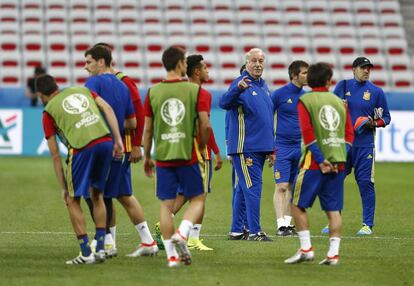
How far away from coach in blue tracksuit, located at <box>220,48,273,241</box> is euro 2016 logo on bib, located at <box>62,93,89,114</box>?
2.75m

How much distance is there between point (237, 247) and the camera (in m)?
12.0

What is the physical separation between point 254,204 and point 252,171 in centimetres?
41

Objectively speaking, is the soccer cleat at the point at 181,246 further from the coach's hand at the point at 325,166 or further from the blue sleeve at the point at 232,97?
the blue sleeve at the point at 232,97

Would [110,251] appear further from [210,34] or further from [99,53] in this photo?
[210,34]

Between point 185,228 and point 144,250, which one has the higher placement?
point 185,228

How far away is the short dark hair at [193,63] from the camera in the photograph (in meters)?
11.8

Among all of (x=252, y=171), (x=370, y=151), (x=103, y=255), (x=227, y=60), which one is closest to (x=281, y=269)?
(x=103, y=255)

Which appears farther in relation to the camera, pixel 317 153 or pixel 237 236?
pixel 237 236

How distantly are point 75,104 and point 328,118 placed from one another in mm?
2399

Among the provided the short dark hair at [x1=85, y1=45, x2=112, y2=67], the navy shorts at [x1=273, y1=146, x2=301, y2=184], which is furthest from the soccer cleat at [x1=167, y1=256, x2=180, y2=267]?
the navy shorts at [x1=273, y1=146, x2=301, y2=184]

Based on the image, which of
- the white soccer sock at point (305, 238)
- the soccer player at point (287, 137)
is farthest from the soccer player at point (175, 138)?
the soccer player at point (287, 137)

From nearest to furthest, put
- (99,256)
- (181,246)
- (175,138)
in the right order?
(181,246) → (175,138) → (99,256)

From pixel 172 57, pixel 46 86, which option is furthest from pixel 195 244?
pixel 46 86

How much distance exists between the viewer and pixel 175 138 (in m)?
10.2
